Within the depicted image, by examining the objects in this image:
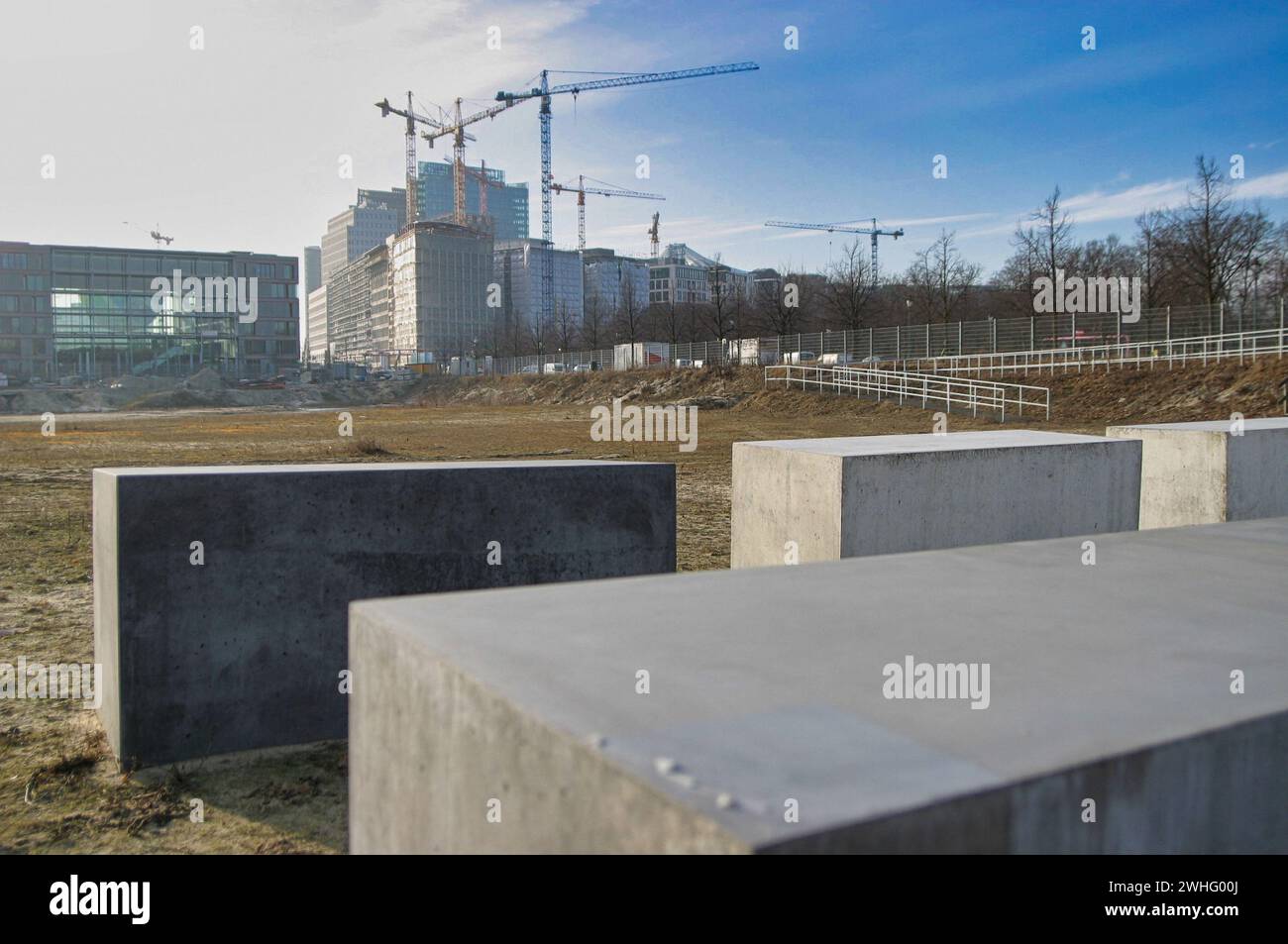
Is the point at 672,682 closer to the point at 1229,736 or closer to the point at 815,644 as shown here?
the point at 815,644

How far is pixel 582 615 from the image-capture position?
9.14 feet

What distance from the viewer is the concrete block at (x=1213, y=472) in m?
8.74

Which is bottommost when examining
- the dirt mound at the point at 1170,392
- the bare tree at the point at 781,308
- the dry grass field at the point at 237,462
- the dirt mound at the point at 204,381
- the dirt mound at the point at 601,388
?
the dry grass field at the point at 237,462

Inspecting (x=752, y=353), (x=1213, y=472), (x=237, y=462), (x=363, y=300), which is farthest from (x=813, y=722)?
(x=363, y=300)

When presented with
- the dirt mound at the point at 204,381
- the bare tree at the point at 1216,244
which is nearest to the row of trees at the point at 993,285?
the bare tree at the point at 1216,244

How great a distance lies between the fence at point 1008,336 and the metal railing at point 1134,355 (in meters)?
0.28

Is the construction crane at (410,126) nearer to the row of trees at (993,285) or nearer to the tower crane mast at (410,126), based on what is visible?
the tower crane mast at (410,126)

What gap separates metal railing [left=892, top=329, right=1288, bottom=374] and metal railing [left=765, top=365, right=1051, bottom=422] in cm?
214

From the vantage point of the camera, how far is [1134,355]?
129 ft

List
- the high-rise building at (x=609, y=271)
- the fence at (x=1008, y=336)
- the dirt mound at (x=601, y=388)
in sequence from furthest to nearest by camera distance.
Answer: the high-rise building at (x=609, y=271) < the dirt mound at (x=601, y=388) < the fence at (x=1008, y=336)

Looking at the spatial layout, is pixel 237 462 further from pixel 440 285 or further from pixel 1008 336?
pixel 440 285

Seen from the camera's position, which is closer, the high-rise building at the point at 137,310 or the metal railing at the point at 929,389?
the metal railing at the point at 929,389

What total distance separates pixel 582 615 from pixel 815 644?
2.13ft
